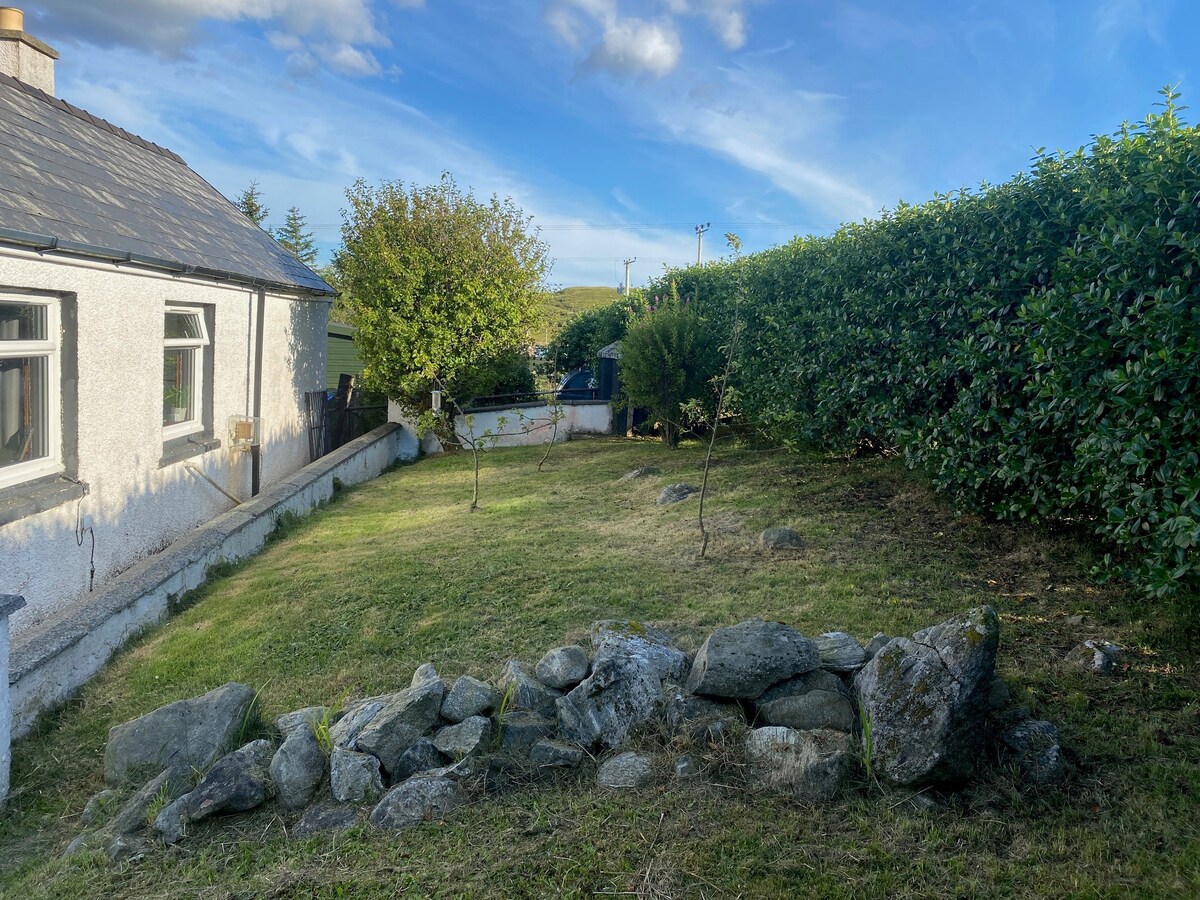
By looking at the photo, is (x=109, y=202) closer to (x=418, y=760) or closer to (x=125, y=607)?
(x=125, y=607)

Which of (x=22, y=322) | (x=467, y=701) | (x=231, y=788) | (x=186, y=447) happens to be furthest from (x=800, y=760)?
(x=186, y=447)

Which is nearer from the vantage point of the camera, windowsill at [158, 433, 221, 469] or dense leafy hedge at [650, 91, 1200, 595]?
dense leafy hedge at [650, 91, 1200, 595]

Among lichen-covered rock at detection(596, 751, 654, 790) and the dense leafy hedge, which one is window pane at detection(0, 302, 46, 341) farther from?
the dense leafy hedge

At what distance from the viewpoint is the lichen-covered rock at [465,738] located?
3.51 meters

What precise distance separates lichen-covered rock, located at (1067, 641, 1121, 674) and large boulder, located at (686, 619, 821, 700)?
1505mm

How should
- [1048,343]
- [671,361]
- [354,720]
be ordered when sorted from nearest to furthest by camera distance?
[354,720], [1048,343], [671,361]

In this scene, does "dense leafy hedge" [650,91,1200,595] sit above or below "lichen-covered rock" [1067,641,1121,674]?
above

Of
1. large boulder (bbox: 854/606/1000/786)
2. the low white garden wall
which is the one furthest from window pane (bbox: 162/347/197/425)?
large boulder (bbox: 854/606/1000/786)

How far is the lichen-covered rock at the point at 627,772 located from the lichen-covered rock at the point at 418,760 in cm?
74

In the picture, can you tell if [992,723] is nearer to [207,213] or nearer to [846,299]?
[846,299]

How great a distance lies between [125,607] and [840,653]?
5.03 metres

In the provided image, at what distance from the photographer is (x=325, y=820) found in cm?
322

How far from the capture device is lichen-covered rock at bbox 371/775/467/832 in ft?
10.3

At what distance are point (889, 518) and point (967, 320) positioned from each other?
194cm
